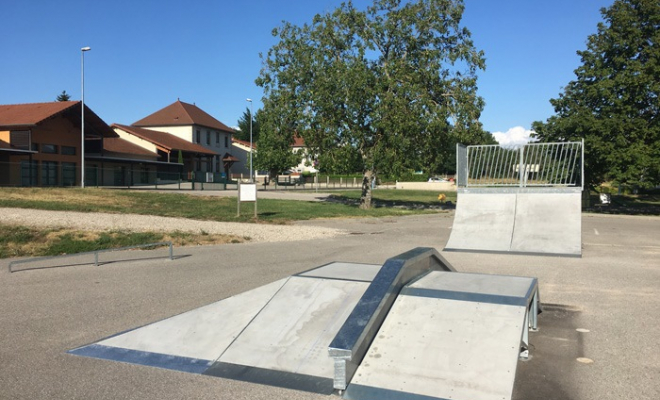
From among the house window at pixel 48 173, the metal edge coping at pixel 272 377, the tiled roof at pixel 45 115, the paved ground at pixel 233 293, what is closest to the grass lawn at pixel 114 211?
the paved ground at pixel 233 293

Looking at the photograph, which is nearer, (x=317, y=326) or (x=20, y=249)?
(x=317, y=326)

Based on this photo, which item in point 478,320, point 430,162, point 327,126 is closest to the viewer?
point 478,320

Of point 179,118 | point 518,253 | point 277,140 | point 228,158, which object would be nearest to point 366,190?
point 277,140

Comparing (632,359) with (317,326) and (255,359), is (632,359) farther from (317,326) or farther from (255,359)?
(255,359)

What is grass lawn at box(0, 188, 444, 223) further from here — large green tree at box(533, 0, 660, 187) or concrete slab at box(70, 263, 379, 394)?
concrete slab at box(70, 263, 379, 394)

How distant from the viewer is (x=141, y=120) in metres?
67.4

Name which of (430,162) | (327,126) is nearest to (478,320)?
(327,126)

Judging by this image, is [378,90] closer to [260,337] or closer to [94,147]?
[260,337]

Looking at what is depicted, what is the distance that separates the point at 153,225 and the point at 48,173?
Answer: 90.1 feet

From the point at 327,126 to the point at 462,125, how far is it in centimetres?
716

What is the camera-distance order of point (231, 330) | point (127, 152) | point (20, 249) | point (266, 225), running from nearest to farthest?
point (231, 330) < point (20, 249) < point (266, 225) < point (127, 152)

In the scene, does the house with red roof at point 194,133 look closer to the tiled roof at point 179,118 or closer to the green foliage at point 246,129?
the tiled roof at point 179,118

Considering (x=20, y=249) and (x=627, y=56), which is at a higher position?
(x=627, y=56)

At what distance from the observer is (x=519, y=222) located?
13219mm
